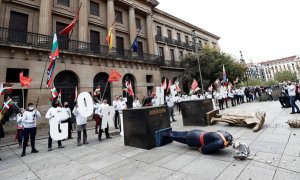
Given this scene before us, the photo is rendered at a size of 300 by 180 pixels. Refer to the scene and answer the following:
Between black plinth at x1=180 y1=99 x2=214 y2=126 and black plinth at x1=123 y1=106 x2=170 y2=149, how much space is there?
2.94 m

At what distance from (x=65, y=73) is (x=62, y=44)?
298 cm

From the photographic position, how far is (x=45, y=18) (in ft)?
45.3

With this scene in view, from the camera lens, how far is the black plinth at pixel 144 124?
486 cm

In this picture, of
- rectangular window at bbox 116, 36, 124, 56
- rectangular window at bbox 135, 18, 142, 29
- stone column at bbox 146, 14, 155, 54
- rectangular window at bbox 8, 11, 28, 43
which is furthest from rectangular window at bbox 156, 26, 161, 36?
rectangular window at bbox 8, 11, 28, 43

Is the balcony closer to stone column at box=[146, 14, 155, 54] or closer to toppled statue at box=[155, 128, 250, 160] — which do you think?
stone column at box=[146, 14, 155, 54]

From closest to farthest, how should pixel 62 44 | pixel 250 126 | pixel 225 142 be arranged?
pixel 225 142 → pixel 250 126 → pixel 62 44

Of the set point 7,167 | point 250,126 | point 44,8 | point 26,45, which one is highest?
point 44,8

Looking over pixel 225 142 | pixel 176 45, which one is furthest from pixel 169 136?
pixel 176 45

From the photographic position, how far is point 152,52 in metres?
22.9

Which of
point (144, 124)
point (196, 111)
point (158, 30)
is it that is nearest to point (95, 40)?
point (158, 30)

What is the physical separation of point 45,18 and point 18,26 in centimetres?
237

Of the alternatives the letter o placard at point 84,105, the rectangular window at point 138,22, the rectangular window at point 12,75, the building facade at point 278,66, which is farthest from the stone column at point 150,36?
the building facade at point 278,66

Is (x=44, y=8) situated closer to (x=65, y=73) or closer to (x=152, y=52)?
(x=65, y=73)

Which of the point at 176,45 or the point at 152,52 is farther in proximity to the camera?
the point at 176,45
